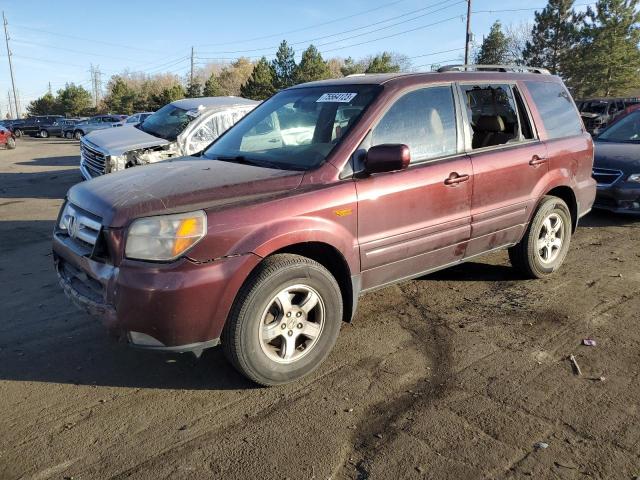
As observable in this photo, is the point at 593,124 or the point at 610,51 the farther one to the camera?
the point at 610,51

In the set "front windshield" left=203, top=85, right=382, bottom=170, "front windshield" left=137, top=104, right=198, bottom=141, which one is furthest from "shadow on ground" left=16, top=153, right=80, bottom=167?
"front windshield" left=203, top=85, right=382, bottom=170

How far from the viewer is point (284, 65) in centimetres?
5362

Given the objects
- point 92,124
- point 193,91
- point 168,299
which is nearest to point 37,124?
point 92,124

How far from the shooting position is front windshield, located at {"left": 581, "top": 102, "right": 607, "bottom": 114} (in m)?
25.1

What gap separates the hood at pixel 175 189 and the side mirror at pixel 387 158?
48cm

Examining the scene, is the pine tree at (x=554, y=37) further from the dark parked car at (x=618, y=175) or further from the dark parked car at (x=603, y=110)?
the dark parked car at (x=618, y=175)

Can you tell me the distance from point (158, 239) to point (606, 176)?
7.31 m

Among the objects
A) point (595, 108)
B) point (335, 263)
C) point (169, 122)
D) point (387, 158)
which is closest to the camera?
point (387, 158)

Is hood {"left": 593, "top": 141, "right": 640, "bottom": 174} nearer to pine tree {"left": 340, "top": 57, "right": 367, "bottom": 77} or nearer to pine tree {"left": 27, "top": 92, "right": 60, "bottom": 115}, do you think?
pine tree {"left": 340, "top": 57, "right": 367, "bottom": 77}

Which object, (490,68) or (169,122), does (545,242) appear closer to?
(490,68)

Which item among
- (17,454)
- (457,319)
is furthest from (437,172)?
(17,454)

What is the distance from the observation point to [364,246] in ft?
11.8

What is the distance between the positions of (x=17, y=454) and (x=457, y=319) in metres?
3.18

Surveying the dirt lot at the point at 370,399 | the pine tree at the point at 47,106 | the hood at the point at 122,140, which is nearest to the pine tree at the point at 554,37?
the hood at the point at 122,140
